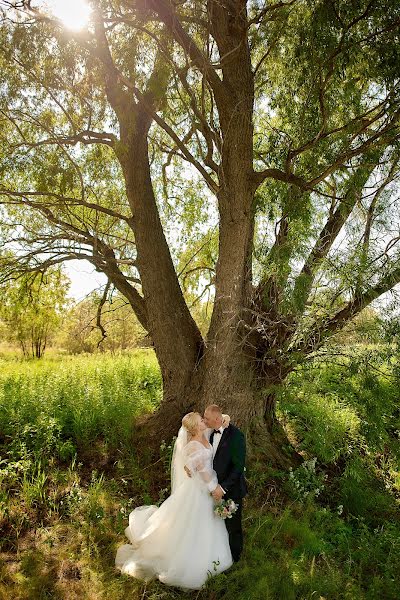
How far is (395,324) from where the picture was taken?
6.14 metres

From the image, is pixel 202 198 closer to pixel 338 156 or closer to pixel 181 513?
pixel 338 156

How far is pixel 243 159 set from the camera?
739 centimetres

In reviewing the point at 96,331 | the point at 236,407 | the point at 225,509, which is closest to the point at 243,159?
the point at 236,407

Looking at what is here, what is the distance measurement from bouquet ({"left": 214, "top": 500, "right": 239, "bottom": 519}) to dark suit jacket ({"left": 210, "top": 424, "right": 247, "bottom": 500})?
127 mm

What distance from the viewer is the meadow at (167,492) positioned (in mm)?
5098

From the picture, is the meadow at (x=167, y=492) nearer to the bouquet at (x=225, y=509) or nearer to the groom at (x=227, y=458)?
the bouquet at (x=225, y=509)

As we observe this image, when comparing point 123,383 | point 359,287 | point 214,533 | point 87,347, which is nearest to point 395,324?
point 359,287

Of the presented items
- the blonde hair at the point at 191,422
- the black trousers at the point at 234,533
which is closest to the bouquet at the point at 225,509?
the black trousers at the point at 234,533

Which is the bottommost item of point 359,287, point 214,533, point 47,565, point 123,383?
point 47,565

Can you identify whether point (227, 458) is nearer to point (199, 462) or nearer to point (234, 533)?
point (199, 462)

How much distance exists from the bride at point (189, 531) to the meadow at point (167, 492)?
0.16 m

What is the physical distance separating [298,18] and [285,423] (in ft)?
22.1

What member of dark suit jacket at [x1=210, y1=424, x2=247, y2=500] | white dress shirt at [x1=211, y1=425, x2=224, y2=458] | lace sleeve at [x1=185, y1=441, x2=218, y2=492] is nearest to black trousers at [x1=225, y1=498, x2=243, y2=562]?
dark suit jacket at [x1=210, y1=424, x2=247, y2=500]

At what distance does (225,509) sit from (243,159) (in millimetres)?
→ 4846
